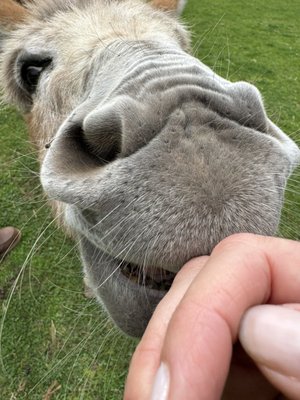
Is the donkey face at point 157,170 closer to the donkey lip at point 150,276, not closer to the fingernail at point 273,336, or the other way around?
the donkey lip at point 150,276

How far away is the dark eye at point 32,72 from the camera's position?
3.29 meters

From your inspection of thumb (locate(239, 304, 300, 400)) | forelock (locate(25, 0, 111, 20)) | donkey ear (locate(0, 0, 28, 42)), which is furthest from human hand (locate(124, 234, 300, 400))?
donkey ear (locate(0, 0, 28, 42))

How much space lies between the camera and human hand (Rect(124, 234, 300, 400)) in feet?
2.88

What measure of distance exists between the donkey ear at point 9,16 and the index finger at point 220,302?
363cm

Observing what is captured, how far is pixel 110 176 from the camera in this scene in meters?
1.69

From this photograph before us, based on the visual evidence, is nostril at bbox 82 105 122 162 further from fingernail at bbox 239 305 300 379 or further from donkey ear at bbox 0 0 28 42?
donkey ear at bbox 0 0 28 42

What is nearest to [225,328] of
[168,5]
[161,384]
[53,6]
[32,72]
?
[161,384]

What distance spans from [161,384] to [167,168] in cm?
88

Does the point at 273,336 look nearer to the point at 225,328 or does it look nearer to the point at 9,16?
the point at 225,328

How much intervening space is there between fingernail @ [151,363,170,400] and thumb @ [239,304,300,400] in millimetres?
222

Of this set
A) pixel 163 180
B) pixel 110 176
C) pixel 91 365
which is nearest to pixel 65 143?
pixel 110 176

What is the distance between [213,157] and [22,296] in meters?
3.97

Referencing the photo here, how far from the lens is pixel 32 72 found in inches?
132

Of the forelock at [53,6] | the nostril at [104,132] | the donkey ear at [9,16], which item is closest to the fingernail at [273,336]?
the nostril at [104,132]
